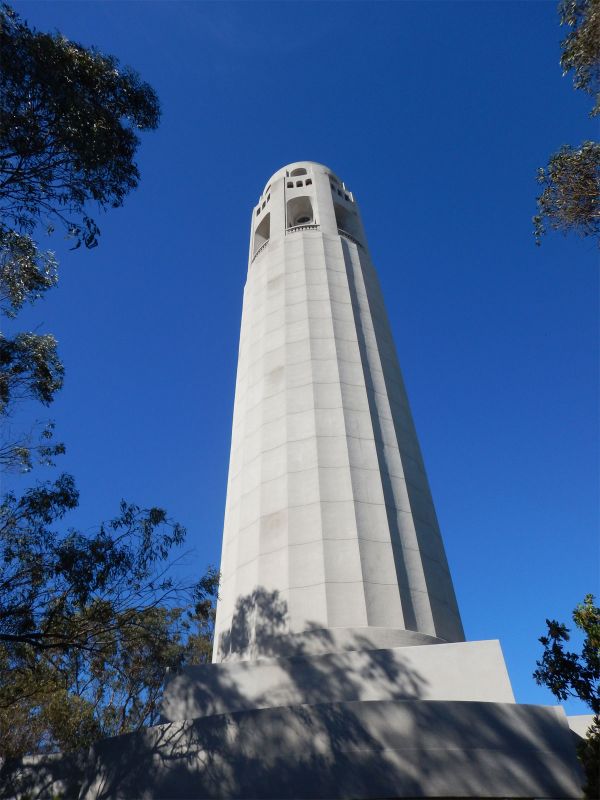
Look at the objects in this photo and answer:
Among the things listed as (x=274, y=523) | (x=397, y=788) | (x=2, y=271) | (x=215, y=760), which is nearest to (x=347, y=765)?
(x=397, y=788)

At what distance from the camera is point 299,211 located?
30.6m

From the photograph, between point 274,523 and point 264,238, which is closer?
point 274,523

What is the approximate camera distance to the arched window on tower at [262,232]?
2997 cm

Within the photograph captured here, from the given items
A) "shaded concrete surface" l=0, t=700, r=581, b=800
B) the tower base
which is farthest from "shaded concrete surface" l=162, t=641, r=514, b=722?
"shaded concrete surface" l=0, t=700, r=581, b=800

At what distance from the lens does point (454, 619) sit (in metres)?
15.8

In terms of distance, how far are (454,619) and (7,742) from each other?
1923 cm

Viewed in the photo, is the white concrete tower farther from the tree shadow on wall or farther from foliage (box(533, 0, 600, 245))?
foliage (box(533, 0, 600, 245))

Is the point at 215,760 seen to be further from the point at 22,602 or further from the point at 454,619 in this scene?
the point at 454,619

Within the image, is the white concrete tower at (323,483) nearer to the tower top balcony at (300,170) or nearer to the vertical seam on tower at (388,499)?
the vertical seam on tower at (388,499)

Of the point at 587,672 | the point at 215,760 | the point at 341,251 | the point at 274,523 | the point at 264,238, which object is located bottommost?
the point at 215,760

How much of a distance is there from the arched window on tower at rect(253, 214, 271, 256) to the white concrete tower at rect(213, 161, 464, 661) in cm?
471

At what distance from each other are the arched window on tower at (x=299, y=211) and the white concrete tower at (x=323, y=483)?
4.80 m

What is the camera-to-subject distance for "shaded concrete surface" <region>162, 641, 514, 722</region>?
38.6 feet

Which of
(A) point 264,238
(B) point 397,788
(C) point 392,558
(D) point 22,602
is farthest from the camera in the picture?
(A) point 264,238
